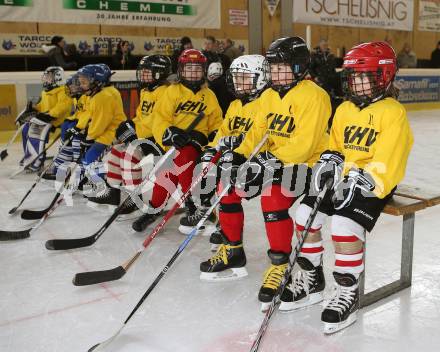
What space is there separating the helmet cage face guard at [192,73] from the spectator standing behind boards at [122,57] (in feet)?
18.6

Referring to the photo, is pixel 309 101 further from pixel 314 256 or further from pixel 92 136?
pixel 92 136

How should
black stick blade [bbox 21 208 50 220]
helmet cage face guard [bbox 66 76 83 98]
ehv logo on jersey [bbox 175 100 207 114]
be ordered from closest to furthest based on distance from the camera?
1. ehv logo on jersey [bbox 175 100 207 114]
2. black stick blade [bbox 21 208 50 220]
3. helmet cage face guard [bbox 66 76 83 98]

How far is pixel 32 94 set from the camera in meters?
6.37

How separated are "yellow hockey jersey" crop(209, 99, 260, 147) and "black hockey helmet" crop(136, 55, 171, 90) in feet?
2.83

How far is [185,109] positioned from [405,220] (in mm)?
1446

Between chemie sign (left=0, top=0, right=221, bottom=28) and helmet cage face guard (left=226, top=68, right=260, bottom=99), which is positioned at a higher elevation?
chemie sign (left=0, top=0, right=221, bottom=28)

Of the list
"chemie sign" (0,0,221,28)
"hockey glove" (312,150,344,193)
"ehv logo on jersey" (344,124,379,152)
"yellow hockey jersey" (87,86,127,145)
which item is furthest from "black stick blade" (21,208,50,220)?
"chemie sign" (0,0,221,28)

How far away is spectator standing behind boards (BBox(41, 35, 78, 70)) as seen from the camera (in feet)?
24.5

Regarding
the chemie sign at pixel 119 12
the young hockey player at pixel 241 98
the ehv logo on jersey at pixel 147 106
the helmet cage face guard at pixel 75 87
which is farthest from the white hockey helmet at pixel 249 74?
the chemie sign at pixel 119 12

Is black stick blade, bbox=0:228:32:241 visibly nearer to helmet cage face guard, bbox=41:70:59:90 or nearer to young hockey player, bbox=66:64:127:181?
young hockey player, bbox=66:64:127:181

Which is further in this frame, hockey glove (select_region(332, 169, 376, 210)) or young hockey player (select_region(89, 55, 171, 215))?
young hockey player (select_region(89, 55, 171, 215))

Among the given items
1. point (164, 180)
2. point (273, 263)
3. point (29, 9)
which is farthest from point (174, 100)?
point (29, 9)

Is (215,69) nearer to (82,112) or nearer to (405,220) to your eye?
(82,112)

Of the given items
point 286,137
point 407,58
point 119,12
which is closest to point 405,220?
point 286,137
